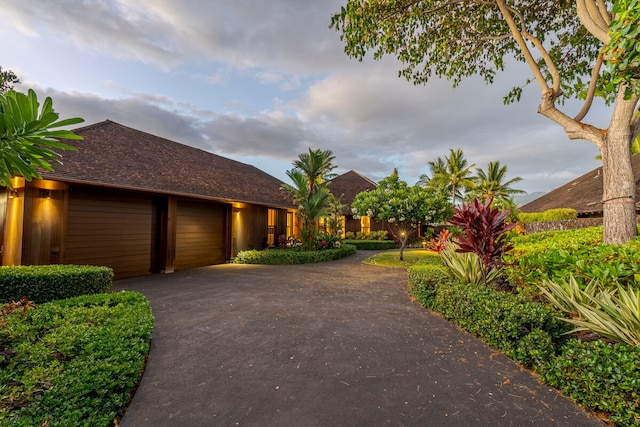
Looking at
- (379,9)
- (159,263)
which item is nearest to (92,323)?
(159,263)

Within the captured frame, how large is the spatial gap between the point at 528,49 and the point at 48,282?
11.8 metres

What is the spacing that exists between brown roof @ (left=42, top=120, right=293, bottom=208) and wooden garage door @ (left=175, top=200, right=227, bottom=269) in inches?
34.1

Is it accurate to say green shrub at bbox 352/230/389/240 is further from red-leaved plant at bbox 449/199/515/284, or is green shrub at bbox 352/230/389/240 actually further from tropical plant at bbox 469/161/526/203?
red-leaved plant at bbox 449/199/515/284

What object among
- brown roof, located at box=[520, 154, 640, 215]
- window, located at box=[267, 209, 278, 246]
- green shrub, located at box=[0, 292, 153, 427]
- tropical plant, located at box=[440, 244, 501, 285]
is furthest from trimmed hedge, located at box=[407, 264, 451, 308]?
brown roof, located at box=[520, 154, 640, 215]

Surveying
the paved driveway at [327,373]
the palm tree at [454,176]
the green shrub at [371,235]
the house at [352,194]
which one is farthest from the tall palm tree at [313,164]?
the palm tree at [454,176]

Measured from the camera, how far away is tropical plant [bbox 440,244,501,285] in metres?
4.77

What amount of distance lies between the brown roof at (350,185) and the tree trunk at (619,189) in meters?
18.4

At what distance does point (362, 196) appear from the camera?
1202cm

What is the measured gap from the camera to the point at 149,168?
9594 millimetres

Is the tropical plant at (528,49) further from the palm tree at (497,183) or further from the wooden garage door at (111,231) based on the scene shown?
the palm tree at (497,183)

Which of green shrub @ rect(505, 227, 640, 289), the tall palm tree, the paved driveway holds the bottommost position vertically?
the paved driveway

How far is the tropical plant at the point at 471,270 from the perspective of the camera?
188 inches

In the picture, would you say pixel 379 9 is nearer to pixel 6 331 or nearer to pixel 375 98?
pixel 375 98

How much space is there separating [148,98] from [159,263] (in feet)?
36.1
